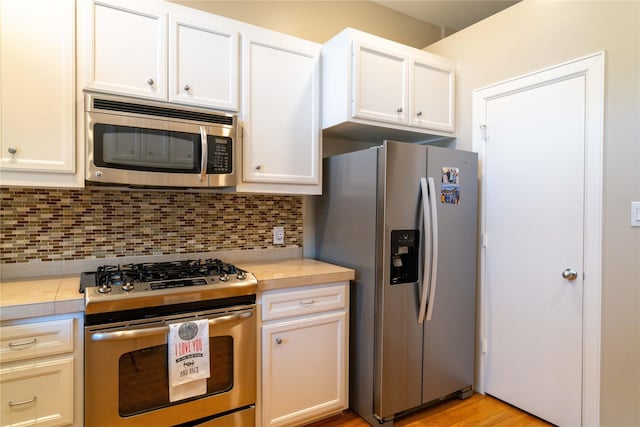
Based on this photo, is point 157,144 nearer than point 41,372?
No

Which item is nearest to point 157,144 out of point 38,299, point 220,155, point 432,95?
point 220,155

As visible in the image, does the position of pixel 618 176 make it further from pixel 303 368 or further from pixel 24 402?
pixel 24 402

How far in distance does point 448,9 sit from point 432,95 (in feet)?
3.44

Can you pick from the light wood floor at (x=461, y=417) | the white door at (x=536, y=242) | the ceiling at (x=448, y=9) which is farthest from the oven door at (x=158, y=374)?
the ceiling at (x=448, y=9)

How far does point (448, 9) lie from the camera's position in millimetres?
3059

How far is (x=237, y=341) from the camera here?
6.01 feet

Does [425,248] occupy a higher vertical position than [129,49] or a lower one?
lower

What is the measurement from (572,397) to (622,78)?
173cm

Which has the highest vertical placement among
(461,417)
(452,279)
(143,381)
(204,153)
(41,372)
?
(204,153)

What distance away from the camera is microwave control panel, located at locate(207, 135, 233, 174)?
1981mm

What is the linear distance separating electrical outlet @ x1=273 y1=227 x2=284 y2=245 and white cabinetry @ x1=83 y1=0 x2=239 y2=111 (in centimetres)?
90

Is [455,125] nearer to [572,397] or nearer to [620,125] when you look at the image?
[620,125]

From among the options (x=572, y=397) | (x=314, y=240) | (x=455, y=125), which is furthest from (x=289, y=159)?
(x=572, y=397)

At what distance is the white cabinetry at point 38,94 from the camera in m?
1.60
